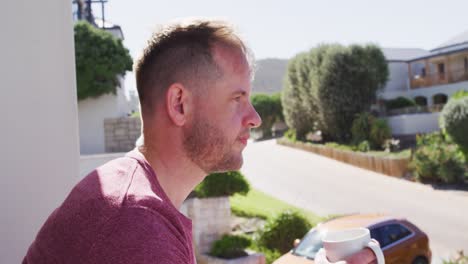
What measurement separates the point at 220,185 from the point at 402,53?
3651cm

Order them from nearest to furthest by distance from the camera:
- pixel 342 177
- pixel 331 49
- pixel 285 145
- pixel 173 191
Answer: pixel 173 191 → pixel 342 177 → pixel 331 49 → pixel 285 145

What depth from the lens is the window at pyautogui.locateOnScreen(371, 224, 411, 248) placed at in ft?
25.7

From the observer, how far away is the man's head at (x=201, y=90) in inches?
56.3

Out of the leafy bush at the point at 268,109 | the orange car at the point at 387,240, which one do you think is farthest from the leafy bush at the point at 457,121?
the leafy bush at the point at 268,109

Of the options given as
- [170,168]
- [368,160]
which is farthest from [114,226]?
[368,160]

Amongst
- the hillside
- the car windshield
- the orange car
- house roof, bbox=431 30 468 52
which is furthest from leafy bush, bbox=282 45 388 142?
the hillside

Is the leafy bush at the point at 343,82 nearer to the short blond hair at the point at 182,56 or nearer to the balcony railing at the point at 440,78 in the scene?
the balcony railing at the point at 440,78

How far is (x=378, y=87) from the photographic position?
27.4 m

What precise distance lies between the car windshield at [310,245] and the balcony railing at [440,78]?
29.6 meters

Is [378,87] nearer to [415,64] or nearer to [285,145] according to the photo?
[285,145]

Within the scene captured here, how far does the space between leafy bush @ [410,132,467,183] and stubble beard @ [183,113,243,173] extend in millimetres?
18570

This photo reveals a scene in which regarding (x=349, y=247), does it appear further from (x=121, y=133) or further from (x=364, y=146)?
(x=364, y=146)

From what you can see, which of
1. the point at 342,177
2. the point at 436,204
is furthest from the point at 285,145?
the point at 436,204

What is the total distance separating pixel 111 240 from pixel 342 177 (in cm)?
2058
